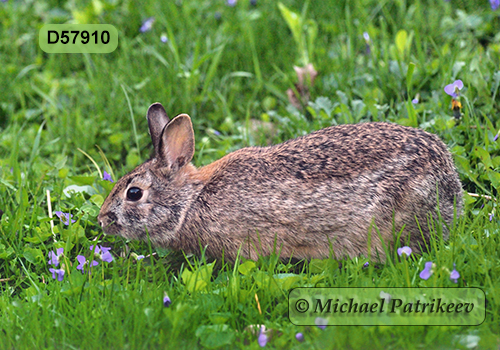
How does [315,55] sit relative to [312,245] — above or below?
above

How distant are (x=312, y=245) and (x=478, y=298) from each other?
1487 mm

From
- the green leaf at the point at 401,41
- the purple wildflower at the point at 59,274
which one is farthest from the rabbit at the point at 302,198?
the green leaf at the point at 401,41

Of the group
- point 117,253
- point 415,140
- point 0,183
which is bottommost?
point 117,253

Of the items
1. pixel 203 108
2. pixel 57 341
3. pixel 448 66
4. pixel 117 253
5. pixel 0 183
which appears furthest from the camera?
pixel 203 108

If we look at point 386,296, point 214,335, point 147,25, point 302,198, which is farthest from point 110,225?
point 147,25

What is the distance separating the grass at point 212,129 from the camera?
13.1ft

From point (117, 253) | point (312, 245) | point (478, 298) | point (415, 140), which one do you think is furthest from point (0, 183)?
point (478, 298)

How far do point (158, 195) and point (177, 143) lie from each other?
0.52 m

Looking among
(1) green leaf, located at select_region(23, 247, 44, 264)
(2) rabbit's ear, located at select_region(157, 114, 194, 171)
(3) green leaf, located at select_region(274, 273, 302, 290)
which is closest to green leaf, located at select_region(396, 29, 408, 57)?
(2) rabbit's ear, located at select_region(157, 114, 194, 171)

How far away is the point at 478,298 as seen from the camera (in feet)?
13.1

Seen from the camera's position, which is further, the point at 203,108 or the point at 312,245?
the point at 203,108

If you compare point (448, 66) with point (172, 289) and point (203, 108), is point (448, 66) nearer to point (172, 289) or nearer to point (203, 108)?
point (203, 108)

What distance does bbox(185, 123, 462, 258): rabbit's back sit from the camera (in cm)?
491

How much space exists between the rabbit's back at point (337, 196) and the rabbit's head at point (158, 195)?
0.27m
